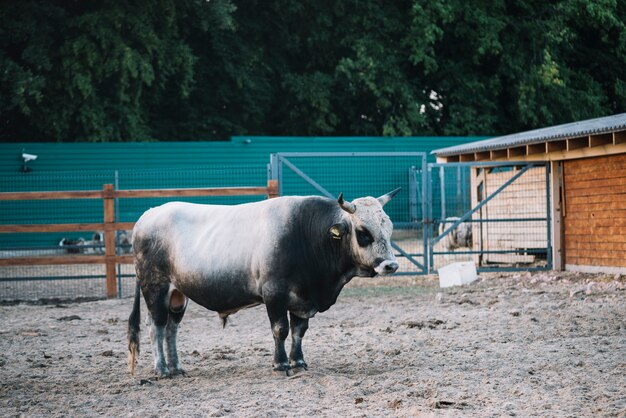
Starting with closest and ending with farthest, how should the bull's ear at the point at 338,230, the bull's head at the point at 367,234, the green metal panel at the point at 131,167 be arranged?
the bull's head at the point at 367,234
the bull's ear at the point at 338,230
the green metal panel at the point at 131,167

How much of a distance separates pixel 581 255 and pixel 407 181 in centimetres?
A: 919

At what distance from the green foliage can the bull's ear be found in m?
19.3

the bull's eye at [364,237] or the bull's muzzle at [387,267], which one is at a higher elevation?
the bull's eye at [364,237]

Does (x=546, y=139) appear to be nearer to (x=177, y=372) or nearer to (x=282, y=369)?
(x=282, y=369)

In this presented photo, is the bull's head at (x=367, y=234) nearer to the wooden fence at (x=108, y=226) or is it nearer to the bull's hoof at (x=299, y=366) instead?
the bull's hoof at (x=299, y=366)

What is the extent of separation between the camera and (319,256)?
7270mm

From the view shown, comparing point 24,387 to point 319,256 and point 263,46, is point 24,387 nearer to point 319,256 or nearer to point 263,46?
point 319,256

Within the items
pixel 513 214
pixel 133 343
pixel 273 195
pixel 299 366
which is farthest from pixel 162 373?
pixel 513 214

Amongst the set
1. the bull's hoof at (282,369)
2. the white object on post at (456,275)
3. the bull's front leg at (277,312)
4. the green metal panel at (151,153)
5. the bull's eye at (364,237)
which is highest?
the green metal panel at (151,153)

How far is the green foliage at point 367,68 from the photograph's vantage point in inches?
1067

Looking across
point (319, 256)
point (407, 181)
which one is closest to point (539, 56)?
point (407, 181)

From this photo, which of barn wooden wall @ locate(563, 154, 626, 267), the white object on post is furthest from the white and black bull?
barn wooden wall @ locate(563, 154, 626, 267)

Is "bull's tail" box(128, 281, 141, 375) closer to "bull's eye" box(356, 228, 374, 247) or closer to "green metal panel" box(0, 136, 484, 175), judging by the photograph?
"bull's eye" box(356, 228, 374, 247)

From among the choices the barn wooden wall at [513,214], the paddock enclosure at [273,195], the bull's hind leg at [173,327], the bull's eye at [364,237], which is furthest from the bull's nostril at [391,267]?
the barn wooden wall at [513,214]
